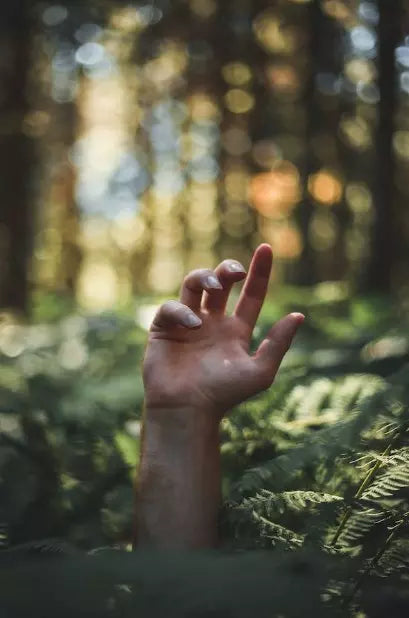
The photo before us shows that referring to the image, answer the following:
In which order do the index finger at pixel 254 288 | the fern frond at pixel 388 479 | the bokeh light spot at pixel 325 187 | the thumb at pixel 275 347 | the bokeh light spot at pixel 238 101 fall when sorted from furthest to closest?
the bokeh light spot at pixel 238 101 → the bokeh light spot at pixel 325 187 → the index finger at pixel 254 288 → the thumb at pixel 275 347 → the fern frond at pixel 388 479

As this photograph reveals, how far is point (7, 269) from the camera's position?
749 centimetres

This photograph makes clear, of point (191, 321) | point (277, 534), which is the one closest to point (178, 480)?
point (277, 534)

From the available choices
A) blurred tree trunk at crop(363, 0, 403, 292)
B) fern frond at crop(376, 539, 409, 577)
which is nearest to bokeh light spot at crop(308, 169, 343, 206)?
blurred tree trunk at crop(363, 0, 403, 292)

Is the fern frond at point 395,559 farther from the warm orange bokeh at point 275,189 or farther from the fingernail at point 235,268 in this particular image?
the warm orange bokeh at point 275,189

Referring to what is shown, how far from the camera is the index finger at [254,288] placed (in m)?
1.97

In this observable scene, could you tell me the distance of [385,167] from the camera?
7.39 metres

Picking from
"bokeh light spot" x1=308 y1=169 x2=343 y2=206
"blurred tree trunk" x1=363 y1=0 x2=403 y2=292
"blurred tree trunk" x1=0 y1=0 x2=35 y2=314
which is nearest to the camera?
"blurred tree trunk" x1=363 y1=0 x2=403 y2=292

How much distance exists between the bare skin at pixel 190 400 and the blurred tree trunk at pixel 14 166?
5771mm

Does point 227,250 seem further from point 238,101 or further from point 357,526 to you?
point 357,526

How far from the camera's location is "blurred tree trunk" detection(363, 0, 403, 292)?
22.5 feet

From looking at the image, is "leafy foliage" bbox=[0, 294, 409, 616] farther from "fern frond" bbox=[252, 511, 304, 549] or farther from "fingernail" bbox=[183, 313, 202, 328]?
"fingernail" bbox=[183, 313, 202, 328]

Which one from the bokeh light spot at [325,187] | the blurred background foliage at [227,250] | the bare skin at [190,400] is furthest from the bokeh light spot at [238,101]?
the bare skin at [190,400]

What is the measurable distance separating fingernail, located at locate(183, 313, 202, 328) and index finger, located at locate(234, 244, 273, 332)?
268 millimetres

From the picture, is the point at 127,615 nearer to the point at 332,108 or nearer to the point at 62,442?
the point at 62,442
